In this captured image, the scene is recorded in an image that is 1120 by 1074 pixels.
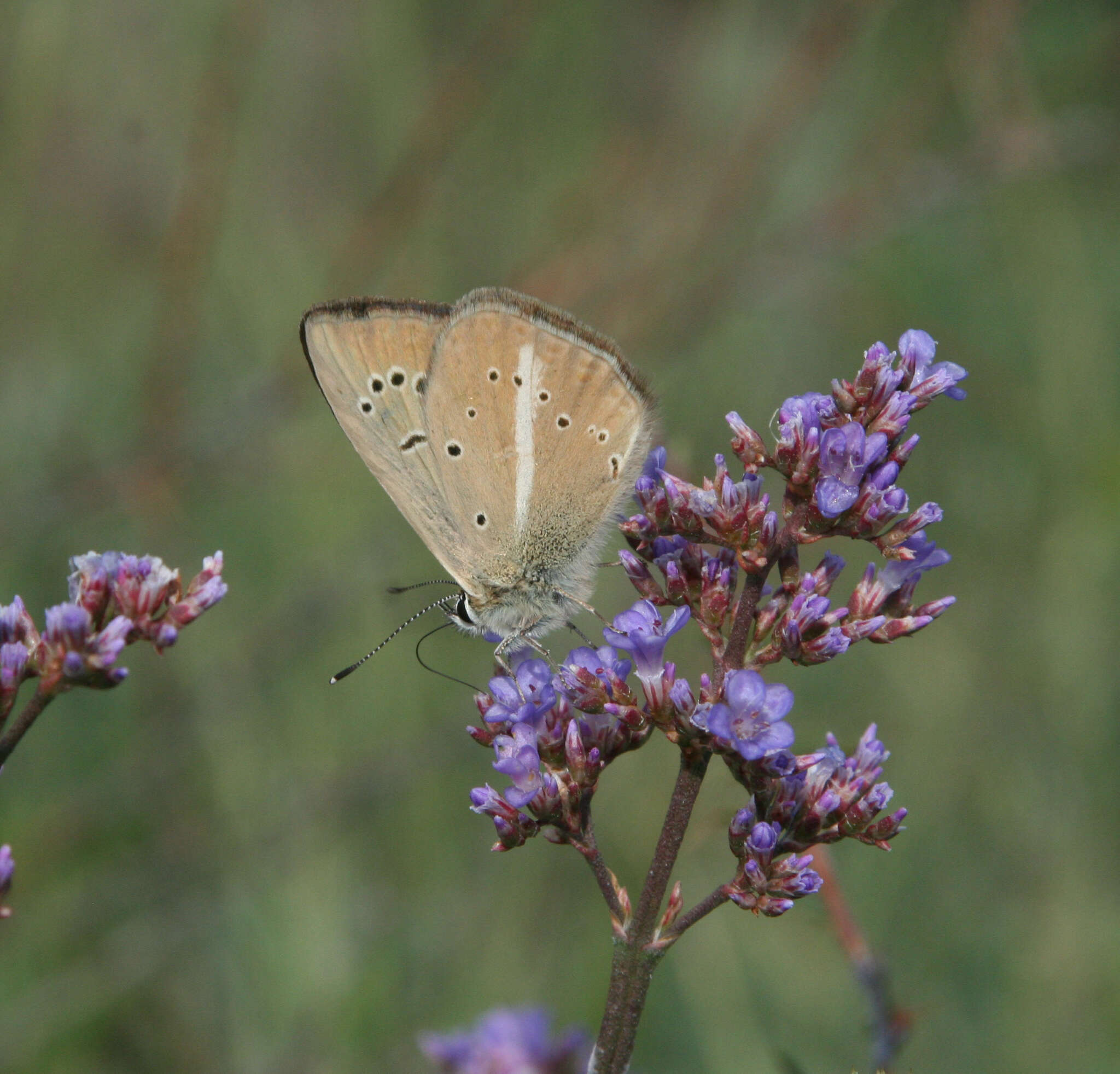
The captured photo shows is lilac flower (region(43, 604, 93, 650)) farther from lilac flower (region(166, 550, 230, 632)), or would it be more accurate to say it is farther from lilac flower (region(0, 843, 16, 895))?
lilac flower (region(0, 843, 16, 895))

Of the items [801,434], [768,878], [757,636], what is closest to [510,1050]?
[768,878]

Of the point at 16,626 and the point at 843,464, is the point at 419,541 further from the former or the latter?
the point at 843,464

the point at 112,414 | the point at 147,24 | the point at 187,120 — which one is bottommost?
the point at 112,414

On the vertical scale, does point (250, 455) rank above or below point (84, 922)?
above

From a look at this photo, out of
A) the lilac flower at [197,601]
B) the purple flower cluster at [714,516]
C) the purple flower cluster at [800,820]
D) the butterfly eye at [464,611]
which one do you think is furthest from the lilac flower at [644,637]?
the butterfly eye at [464,611]

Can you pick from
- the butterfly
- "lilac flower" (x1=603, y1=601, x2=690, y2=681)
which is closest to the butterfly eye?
the butterfly

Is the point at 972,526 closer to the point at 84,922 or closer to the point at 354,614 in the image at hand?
the point at 354,614

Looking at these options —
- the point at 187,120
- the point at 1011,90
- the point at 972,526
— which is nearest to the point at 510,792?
the point at 972,526

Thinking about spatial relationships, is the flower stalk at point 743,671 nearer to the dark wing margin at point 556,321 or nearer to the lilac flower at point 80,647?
the dark wing margin at point 556,321
